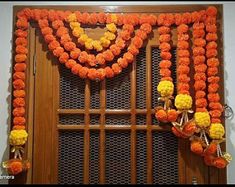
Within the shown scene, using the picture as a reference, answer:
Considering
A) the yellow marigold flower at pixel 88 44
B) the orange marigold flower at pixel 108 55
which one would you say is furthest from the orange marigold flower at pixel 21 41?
the orange marigold flower at pixel 108 55

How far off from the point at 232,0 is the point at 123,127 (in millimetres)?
1052

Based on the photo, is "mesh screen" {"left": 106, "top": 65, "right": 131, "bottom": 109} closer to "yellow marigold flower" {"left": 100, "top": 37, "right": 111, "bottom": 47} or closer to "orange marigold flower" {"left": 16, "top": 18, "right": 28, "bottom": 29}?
"yellow marigold flower" {"left": 100, "top": 37, "right": 111, "bottom": 47}

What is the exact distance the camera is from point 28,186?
1.65m

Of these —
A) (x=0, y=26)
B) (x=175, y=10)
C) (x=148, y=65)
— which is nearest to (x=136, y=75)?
(x=148, y=65)

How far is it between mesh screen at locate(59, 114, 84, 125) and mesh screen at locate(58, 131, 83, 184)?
0.06 m

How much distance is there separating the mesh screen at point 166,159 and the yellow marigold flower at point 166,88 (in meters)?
0.27

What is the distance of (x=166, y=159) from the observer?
170cm

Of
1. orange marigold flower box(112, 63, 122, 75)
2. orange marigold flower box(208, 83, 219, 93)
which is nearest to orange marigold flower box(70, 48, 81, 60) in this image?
orange marigold flower box(112, 63, 122, 75)

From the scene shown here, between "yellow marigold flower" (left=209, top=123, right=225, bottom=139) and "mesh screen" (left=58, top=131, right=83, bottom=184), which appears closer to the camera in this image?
"yellow marigold flower" (left=209, top=123, right=225, bottom=139)

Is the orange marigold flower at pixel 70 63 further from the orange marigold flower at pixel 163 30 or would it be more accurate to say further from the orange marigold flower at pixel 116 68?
the orange marigold flower at pixel 163 30

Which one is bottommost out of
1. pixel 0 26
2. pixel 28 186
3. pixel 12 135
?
pixel 28 186

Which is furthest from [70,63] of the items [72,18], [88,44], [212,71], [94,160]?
[212,71]

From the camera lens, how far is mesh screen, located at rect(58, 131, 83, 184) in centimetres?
170

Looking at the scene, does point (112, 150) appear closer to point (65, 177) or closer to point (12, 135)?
point (65, 177)
